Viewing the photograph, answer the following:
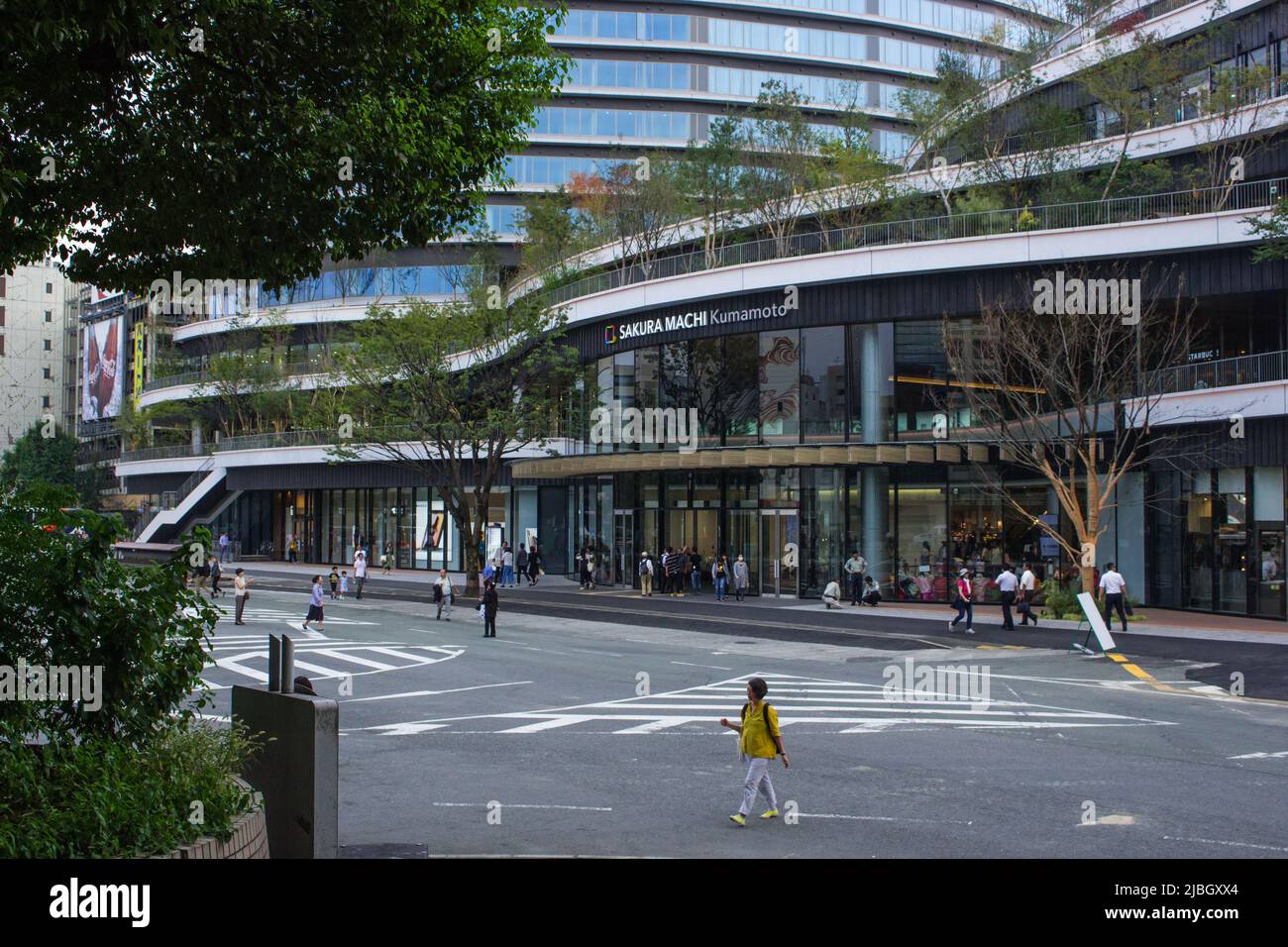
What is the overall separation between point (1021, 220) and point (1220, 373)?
24.3 feet

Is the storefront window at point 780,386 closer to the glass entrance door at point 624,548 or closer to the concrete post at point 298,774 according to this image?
the glass entrance door at point 624,548

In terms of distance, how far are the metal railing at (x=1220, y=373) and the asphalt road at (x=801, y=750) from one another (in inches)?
349

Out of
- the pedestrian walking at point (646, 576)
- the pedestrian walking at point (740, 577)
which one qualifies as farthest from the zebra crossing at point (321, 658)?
the pedestrian walking at point (646, 576)

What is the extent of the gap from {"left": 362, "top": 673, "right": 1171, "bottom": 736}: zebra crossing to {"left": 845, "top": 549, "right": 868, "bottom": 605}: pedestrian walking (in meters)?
17.7

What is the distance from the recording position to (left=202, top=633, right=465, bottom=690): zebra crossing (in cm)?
2194

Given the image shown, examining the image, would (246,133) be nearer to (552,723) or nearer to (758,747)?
(758,747)

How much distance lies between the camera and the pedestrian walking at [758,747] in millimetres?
11242

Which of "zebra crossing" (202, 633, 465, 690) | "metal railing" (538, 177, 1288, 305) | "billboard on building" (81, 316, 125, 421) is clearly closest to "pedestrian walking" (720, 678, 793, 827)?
"zebra crossing" (202, 633, 465, 690)

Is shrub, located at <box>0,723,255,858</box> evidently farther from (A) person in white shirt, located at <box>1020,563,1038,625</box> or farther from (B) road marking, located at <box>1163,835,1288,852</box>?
(A) person in white shirt, located at <box>1020,563,1038,625</box>

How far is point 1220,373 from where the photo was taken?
33.2 meters

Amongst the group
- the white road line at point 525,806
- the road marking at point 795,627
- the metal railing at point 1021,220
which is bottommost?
the road marking at point 795,627

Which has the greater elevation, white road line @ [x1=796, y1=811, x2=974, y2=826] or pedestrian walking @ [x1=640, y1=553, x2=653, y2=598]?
pedestrian walking @ [x1=640, y1=553, x2=653, y2=598]

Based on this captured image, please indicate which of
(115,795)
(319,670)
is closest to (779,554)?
(319,670)
